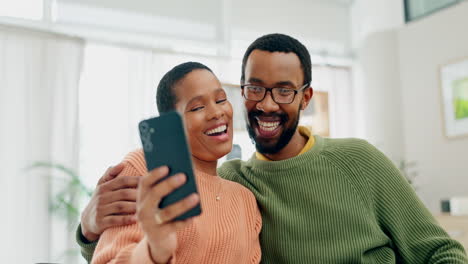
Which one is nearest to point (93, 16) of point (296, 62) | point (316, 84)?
point (316, 84)

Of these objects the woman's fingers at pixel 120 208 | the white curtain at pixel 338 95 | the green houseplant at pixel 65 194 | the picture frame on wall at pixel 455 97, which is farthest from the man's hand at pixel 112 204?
the white curtain at pixel 338 95

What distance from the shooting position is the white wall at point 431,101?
4582 mm

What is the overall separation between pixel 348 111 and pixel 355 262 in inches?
188

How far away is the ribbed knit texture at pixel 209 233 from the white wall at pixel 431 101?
148 inches

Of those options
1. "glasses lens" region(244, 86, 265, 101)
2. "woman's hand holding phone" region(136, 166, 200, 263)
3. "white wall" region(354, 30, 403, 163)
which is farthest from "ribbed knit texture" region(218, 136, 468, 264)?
"white wall" region(354, 30, 403, 163)

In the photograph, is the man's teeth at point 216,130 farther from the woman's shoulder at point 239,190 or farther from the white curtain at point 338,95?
the white curtain at point 338,95

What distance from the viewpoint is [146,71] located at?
4.77 metres

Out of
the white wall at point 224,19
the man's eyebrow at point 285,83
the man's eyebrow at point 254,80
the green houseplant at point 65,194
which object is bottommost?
Answer: the green houseplant at point 65,194

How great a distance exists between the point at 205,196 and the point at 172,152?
0.41 metres

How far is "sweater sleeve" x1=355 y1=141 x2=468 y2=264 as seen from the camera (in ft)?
4.58

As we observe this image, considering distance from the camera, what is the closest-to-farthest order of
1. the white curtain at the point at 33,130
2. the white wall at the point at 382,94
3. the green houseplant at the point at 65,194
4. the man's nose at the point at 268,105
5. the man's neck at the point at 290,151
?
the man's nose at the point at 268,105 < the man's neck at the point at 290,151 < the white curtain at the point at 33,130 < the green houseplant at the point at 65,194 < the white wall at the point at 382,94

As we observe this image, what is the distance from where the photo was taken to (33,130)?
4195 millimetres

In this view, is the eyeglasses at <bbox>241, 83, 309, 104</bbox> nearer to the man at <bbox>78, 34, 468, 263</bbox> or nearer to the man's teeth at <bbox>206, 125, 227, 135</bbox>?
the man at <bbox>78, 34, 468, 263</bbox>

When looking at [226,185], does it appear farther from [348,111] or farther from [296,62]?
[348,111]
